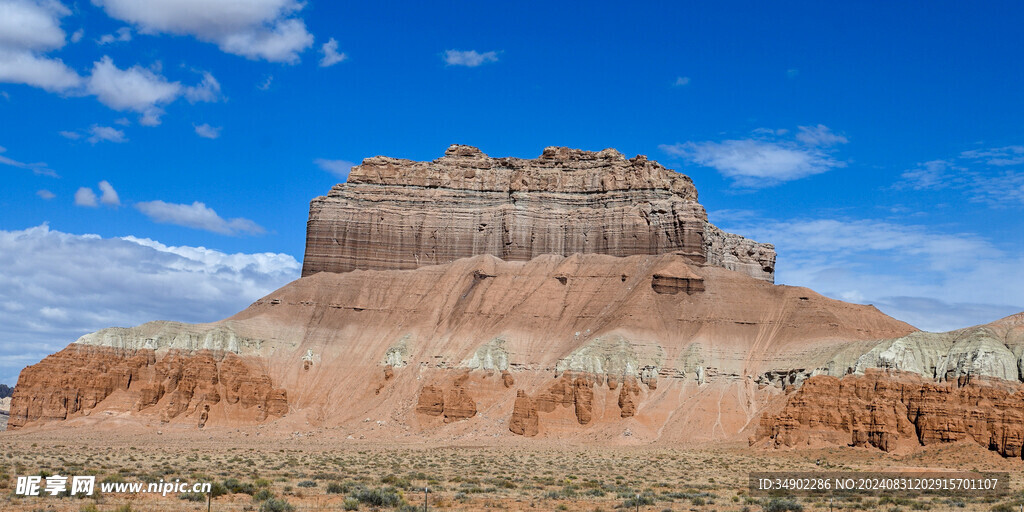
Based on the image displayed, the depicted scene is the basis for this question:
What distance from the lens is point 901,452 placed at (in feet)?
213

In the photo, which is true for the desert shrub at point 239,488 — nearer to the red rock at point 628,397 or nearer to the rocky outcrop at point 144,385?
the red rock at point 628,397

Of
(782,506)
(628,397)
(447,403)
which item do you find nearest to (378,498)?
(782,506)

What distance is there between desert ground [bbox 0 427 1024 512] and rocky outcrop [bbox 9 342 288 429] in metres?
4.97

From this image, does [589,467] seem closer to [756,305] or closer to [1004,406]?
[1004,406]

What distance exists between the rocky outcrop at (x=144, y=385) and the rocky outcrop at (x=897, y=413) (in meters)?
41.9

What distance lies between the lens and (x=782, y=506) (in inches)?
1379

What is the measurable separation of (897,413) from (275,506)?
157ft

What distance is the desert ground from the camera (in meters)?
34.6

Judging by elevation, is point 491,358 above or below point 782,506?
above

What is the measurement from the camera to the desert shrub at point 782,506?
3456cm

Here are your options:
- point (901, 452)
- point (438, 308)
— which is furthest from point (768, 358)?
point (438, 308)

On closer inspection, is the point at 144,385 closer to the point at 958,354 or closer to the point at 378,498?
the point at 378,498

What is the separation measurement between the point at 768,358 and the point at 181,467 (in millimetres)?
50167

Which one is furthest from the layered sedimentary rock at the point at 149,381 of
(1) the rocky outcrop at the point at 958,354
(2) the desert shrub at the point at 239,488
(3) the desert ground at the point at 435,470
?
(2) the desert shrub at the point at 239,488
